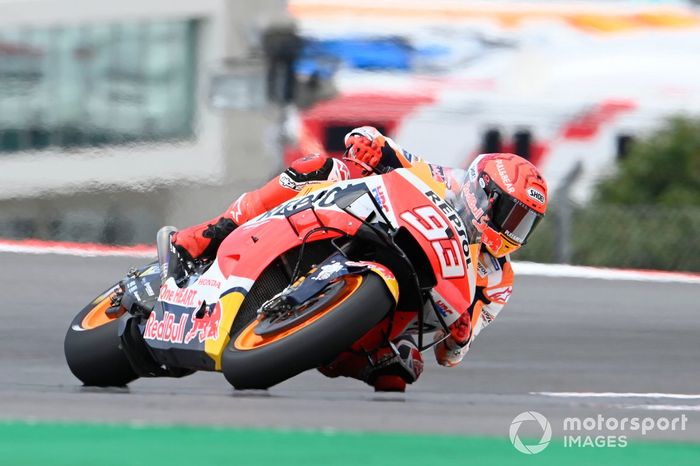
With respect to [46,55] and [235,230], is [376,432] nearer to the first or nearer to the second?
[235,230]

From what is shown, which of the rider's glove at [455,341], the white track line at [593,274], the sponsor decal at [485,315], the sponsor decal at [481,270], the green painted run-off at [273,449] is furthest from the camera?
the white track line at [593,274]

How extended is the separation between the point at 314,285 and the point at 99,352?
120 cm

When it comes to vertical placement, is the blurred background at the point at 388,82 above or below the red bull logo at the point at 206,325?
below

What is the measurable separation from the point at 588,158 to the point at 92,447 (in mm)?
21515

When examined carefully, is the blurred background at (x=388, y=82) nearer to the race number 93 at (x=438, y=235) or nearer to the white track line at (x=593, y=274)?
the white track line at (x=593, y=274)

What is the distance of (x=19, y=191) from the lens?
16.4 m

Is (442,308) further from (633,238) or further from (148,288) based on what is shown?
(633,238)

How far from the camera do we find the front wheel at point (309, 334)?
5.04 meters

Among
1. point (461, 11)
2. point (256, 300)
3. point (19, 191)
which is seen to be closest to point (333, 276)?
point (256, 300)

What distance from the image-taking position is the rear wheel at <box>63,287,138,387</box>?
19.7ft

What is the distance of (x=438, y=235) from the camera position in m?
5.42

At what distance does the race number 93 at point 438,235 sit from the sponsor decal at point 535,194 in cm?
39

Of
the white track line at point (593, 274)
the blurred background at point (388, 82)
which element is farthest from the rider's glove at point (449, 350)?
the blurred background at point (388, 82)

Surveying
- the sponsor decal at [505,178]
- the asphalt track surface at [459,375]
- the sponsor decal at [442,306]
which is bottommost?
the asphalt track surface at [459,375]
